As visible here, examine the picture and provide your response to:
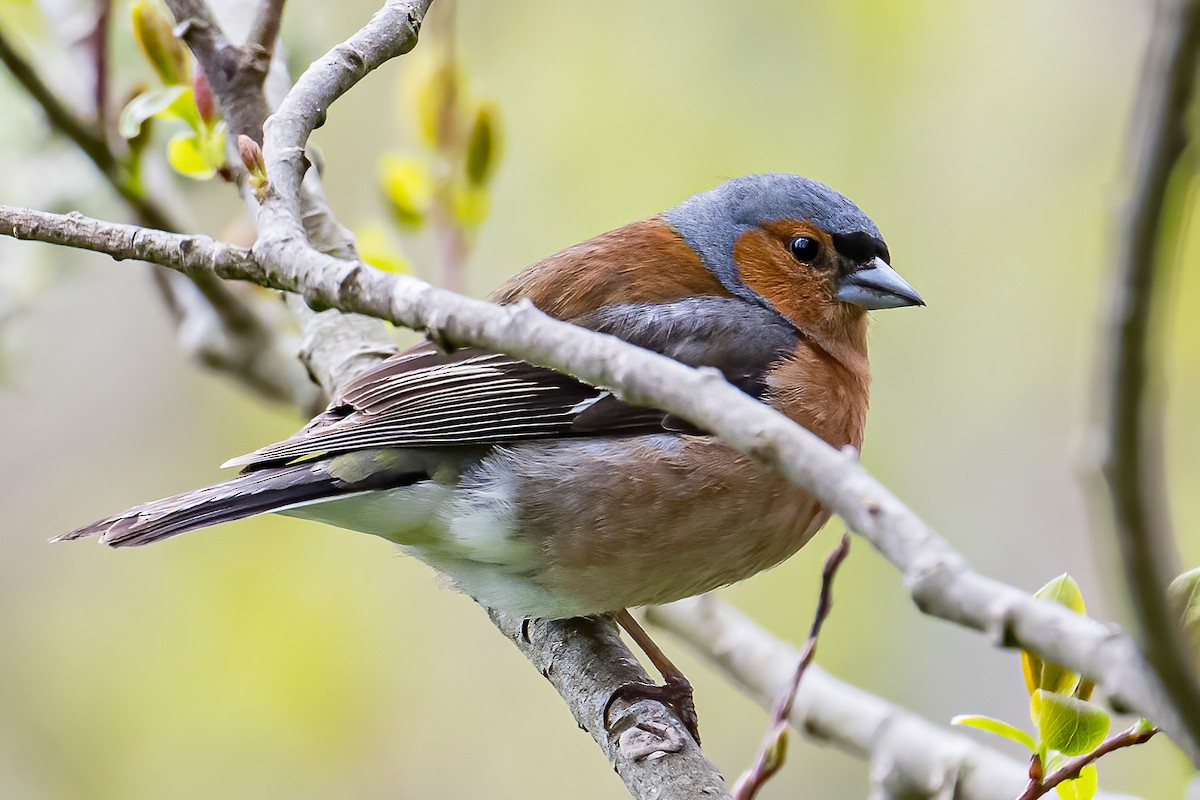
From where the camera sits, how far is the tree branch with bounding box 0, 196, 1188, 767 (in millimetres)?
1184

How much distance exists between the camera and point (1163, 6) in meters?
1.07

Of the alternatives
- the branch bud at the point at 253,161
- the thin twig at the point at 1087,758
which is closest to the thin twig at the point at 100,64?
the branch bud at the point at 253,161

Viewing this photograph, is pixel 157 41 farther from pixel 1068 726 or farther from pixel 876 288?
pixel 1068 726

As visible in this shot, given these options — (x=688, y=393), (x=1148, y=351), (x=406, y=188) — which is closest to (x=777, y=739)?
(x=688, y=393)

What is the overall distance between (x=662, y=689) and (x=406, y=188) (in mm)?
1769

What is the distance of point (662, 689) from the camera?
293 cm

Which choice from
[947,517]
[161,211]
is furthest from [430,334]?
[947,517]

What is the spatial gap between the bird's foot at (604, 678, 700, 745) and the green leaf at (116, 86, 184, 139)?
1699 millimetres

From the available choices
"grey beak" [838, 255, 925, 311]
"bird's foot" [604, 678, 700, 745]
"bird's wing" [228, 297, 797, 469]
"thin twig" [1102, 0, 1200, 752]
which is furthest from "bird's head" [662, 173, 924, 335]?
"thin twig" [1102, 0, 1200, 752]

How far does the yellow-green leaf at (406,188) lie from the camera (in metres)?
3.79

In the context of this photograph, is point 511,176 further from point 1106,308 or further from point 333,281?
point 1106,308

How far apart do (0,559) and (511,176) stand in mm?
3534

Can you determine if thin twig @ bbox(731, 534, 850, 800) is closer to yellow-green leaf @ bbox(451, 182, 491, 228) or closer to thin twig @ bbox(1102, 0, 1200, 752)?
thin twig @ bbox(1102, 0, 1200, 752)

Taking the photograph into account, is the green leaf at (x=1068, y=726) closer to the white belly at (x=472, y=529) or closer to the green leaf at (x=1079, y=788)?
the green leaf at (x=1079, y=788)
